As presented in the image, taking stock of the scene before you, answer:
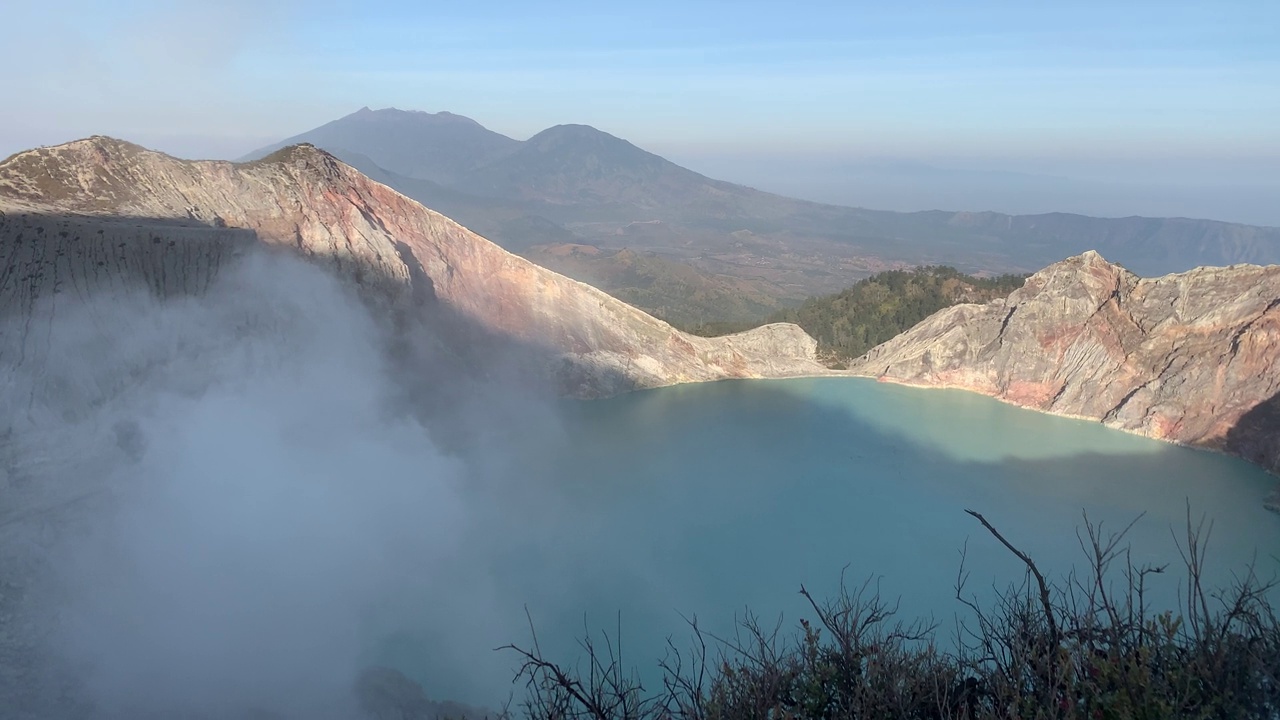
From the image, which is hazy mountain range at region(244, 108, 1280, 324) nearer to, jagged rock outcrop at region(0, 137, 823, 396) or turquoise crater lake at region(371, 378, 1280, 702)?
jagged rock outcrop at region(0, 137, 823, 396)

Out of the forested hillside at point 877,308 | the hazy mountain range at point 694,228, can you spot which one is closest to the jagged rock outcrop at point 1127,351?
the forested hillside at point 877,308

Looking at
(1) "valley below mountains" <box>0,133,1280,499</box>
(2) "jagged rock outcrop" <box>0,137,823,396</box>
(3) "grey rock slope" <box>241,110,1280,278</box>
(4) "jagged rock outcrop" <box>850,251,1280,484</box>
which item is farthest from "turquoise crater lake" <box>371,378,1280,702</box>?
(3) "grey rock slope" <box>241,110,1280,278</box>

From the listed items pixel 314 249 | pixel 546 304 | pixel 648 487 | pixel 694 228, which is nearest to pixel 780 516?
pixel 648 487

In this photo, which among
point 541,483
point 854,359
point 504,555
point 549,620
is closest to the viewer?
point 549,620

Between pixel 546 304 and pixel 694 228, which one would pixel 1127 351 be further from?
pixel 694 228

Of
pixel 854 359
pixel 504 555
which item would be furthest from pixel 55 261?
pixel 854 359

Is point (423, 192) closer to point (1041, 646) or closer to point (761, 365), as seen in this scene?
point (761, 365)

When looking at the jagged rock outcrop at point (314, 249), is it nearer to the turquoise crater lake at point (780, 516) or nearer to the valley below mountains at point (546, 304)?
the valley below mountains at point (546, 304)
